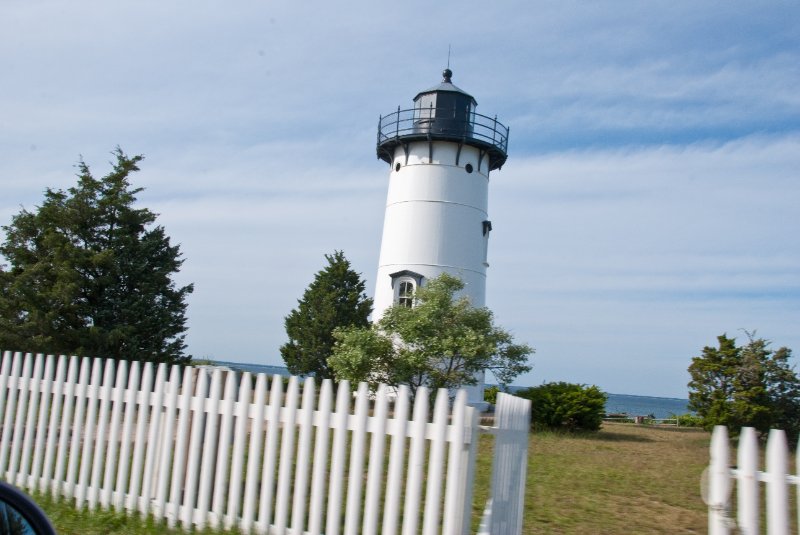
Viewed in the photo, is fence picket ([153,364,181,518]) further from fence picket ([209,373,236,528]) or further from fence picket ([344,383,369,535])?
A: fence picket ([344,383,369,535])

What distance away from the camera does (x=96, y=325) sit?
20.3m

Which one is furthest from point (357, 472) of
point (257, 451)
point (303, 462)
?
point (257, 451)

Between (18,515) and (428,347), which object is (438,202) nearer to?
(428,347)

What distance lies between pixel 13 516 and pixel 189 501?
10.7 feet

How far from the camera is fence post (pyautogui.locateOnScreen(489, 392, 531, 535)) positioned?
4824 millimetres

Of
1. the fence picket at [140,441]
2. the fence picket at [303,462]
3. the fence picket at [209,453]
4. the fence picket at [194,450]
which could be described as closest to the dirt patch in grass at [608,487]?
the fence picket at [303,462]

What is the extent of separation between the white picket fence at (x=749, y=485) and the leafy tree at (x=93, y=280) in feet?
59.9

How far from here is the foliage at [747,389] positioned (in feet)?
55.2

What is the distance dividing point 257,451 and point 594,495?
5502mm

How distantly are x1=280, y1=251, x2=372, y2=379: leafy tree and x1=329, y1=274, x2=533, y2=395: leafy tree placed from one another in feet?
26.7

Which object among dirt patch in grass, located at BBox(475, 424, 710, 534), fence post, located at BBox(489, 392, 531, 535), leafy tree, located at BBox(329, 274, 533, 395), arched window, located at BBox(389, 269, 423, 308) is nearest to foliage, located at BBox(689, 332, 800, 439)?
dirt patch in grass, located at BBox(475, 424, 710, 534)

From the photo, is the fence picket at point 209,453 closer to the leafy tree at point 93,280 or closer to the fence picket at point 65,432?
the fence picket at point 65,432

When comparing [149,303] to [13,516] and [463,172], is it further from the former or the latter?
[13,516]

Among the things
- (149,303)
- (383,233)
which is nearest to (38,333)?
(149,303)
